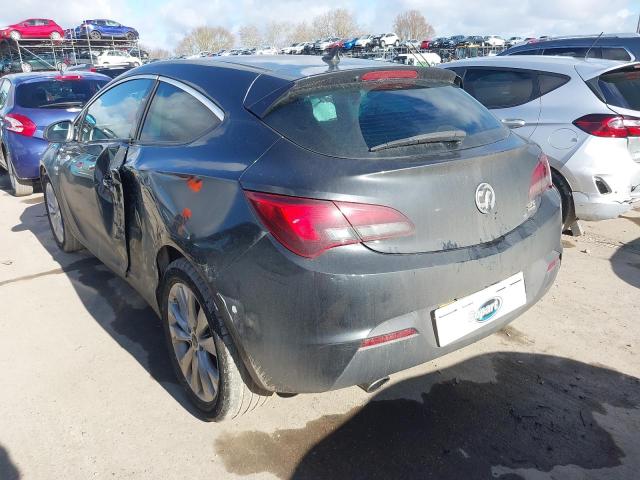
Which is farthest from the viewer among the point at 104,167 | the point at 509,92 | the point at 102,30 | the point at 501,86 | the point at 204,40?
the point at 204,40

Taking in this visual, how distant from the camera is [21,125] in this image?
657 cm

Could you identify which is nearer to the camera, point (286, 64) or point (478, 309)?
point (478, 309)

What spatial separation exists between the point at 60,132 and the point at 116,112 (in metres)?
1.10

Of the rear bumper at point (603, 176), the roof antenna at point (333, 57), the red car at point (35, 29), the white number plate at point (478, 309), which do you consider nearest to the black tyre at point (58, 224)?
the roof antenna at point (333, 57)

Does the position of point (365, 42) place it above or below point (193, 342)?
above

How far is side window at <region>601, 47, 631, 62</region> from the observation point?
8.25 metres

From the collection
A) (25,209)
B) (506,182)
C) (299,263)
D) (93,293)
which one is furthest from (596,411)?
(25,209)

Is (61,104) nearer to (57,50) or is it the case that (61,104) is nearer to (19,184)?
(19,184)

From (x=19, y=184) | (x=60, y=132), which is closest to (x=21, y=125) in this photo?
(x=19, y=184)

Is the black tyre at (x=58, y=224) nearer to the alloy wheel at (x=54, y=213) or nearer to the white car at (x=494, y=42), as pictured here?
the alloy wheel at (x=54, y=213)

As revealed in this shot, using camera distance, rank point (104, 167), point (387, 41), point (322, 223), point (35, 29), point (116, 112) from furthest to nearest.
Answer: point (387, 41) < point (35, 29) < point (116, 112) < point (104, 167) < point (322, 223)

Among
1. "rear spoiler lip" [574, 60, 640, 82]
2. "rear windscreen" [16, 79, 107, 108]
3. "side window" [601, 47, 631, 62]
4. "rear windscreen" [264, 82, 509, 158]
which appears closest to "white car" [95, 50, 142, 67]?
"rear windscreen" [16, 79, 107, 108]

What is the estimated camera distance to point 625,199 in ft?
13.5

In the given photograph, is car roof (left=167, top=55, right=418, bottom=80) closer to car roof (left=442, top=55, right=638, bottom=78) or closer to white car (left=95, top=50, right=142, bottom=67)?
car roof (left=442, top=55, right=638, bottom=78)
